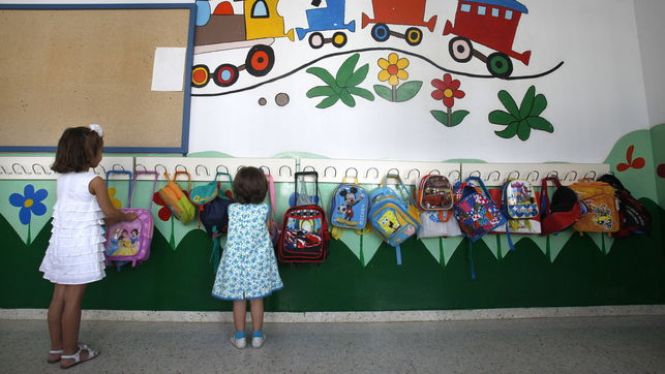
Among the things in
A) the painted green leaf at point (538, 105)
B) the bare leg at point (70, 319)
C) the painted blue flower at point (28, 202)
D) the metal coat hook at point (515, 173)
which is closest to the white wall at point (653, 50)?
the painted green leaf at point (538, 105)

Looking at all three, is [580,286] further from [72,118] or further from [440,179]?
[72,118]

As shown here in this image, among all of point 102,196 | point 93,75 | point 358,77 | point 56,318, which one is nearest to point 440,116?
point 358,77

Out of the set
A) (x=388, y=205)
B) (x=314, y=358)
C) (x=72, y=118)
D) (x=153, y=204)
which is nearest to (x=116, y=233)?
A: (x=153, y=204)

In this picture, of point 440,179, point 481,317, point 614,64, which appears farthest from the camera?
point 614,64

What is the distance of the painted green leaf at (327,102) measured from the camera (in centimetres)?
225

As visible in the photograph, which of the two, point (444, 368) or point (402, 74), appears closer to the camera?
point (444, 368)

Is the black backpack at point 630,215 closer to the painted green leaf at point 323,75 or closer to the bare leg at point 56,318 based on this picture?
the painted green leaf at point 323,75

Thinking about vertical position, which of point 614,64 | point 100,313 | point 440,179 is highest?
point 614,64

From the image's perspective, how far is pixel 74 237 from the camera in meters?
1.64

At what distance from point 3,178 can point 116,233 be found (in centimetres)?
94

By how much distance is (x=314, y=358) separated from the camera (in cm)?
174

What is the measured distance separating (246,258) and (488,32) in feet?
7.22

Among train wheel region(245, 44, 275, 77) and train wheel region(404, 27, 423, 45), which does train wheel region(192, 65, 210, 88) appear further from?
train wheel region(404, 27, 423, 45)

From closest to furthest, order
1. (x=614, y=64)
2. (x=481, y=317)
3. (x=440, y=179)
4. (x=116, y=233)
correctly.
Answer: (x=116, y=233) → (x=440, y=179) → (x=481, y=317) → (x=614, y=64)
